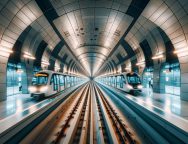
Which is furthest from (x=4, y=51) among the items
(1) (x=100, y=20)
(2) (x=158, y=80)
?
(2) (x=158, y=80)

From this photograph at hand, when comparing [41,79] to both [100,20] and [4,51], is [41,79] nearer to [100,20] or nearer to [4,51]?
[4,51]

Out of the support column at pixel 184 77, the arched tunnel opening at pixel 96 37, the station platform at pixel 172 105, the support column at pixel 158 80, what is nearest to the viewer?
the arched tunnel opening at pixel 96 37

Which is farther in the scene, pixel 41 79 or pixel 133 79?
pixel 133 79

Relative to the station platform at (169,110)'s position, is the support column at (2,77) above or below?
above

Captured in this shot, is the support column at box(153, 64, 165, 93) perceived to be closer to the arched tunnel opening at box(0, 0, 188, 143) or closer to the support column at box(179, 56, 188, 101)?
the arched tunnel opening at box(0, 0, 188, 143)

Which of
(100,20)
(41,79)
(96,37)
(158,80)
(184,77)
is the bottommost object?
A: (158,80)

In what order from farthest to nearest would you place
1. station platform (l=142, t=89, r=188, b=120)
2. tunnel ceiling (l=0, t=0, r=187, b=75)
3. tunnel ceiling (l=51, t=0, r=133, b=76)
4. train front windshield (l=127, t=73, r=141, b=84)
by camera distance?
1. train front windshield (l=127, t=73, r=141, b=84)
2. tunnel ceiling (l=51, t=0, r=133, b=76)
3. tunnel ceiling (l=0, t=0, r=187, b=75)
4. station platform (l=142, t=89, r=188, b=120)

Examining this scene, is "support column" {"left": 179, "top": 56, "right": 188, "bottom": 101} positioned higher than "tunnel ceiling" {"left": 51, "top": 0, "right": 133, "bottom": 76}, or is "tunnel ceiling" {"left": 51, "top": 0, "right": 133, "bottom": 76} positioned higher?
"tunnel ceiling" {"left": 51, "top": 0, "right": 133, "bottom": 76}

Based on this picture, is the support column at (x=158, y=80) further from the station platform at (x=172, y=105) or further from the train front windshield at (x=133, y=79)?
the station platform at (x=172, y=105)

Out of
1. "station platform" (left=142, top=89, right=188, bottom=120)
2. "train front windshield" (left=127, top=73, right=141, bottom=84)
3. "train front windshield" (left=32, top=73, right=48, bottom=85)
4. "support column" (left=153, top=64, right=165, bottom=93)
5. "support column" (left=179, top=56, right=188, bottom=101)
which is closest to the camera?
"station platform" (left=142, top=89, right=188, bottom=120)

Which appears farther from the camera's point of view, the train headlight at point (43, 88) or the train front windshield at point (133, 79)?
the train front windshield at point (133, 79)

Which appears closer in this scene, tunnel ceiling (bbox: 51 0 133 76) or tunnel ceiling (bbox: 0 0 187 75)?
tunnel ceiling (bbox: 0 0 187 75)

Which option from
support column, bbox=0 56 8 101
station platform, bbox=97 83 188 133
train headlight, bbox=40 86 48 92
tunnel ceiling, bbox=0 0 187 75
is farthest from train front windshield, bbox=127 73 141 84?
support column, bbox=0 56 8 101

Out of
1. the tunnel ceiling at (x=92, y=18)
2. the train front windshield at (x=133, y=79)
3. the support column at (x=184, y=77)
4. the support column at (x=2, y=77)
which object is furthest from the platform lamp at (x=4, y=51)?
the support column at (x=184, y=77)
